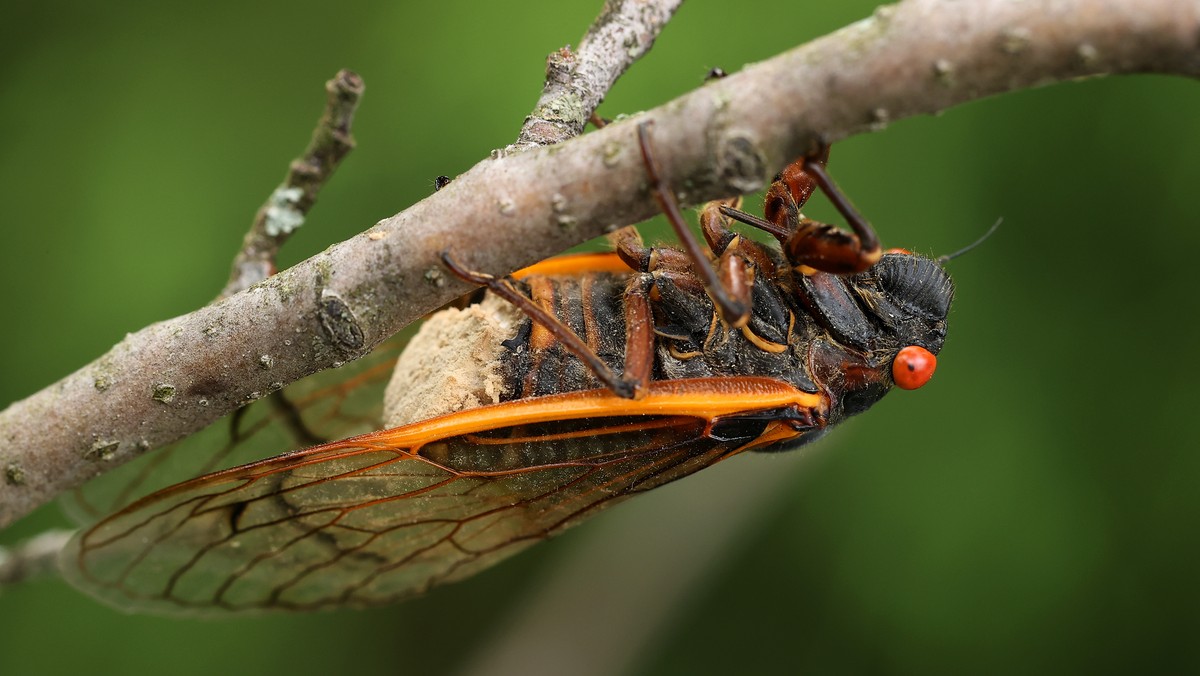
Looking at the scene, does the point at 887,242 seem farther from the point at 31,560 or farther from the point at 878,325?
the point at 31,560

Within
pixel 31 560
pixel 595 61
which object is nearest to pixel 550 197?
pixel 595 61

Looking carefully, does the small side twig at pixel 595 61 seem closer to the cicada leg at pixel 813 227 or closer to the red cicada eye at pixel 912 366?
the cicada leg at pixel 813 227

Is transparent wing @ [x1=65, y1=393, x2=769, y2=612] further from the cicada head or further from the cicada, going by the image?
the cicada head

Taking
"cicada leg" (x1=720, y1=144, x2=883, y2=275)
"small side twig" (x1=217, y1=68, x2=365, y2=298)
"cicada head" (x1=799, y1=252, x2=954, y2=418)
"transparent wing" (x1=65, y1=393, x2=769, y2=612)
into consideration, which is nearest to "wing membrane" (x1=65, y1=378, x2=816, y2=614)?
"transparent wing" (x1=65, y1=393, x2=769, y2=612)

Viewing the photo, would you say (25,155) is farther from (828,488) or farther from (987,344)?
(987,344)

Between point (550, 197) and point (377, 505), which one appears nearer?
point (550, 197)
